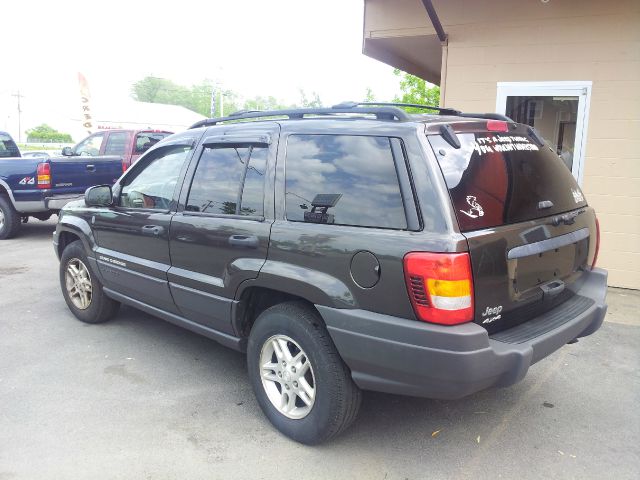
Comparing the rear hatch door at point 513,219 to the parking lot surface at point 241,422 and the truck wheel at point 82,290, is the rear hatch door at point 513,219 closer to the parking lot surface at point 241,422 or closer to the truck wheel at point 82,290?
the parking lot surface at point 241,422

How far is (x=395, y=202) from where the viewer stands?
2.79 meters

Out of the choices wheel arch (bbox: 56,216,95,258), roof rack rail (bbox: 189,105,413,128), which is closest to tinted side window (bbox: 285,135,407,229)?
roof rack rail (bbox: 189,105,413,128)

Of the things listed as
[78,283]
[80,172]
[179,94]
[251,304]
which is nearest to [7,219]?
[80,172]

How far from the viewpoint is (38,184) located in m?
9.44

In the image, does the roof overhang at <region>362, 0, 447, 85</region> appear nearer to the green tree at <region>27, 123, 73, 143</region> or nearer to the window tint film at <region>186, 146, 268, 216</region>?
the window tint film at <region>186, 146, 268, 216</region>

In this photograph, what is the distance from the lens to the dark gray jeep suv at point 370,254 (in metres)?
2.64

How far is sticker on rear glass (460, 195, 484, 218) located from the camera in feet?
9.02

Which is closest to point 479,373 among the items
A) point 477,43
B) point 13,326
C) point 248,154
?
point 248,154

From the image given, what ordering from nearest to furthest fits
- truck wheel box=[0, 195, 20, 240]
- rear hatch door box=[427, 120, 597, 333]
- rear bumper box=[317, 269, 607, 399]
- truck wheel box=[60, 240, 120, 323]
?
rear bumper box=[317, 269, 607, 399] → rear hatch door box=[427, 120, 597, 333] → truck wheel box=[60, 240, 120, 323] → truck wheel box=[0, 195, 20, 240]

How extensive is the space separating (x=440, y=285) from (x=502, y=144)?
1082mm

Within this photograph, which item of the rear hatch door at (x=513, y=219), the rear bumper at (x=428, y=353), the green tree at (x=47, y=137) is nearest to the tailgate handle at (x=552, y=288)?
the rear hatch door at (x=513, y=219)

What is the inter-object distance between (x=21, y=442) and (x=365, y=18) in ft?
21.0

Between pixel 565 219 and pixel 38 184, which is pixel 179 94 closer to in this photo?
pixel 38 184

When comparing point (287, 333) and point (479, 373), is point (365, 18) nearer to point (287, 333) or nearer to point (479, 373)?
point (287, 333)
